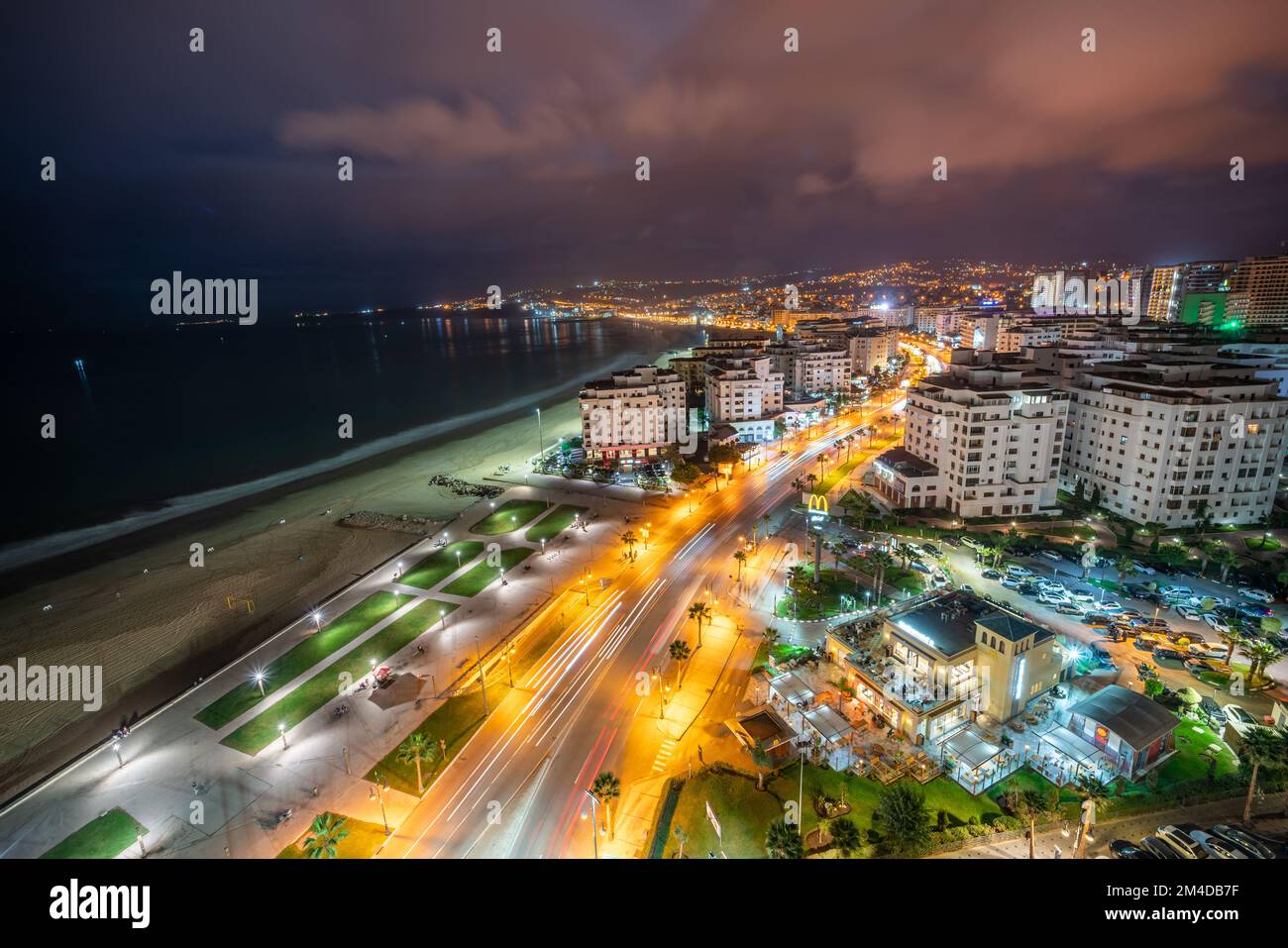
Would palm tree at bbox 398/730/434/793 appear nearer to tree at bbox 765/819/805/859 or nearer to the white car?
tree at bbox 765/819/805/859

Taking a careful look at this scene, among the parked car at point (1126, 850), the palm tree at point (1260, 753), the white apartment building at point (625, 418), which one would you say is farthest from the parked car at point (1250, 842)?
the white apartment building at point (625, 418)

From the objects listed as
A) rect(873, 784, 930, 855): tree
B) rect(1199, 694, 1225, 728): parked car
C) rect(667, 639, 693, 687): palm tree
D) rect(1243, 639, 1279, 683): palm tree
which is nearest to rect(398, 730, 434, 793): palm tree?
rect(667, 639, 693, 687): palm tree

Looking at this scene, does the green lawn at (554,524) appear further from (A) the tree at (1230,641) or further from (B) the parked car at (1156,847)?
(A) the tree at (1230,641)

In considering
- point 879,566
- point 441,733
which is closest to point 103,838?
point 441,733

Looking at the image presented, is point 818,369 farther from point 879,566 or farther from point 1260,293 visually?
point 1260,293

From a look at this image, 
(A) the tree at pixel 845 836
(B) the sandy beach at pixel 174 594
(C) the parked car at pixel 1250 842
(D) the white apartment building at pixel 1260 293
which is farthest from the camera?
(D) the white apartment building at pixel 1260 293

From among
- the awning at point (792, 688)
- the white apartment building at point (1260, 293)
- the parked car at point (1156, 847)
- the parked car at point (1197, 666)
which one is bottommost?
the parked car at point (1156, 847)

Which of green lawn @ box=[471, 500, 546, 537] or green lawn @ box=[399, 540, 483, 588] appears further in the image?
green lawn @ box=[471, 500, 546, 537]
